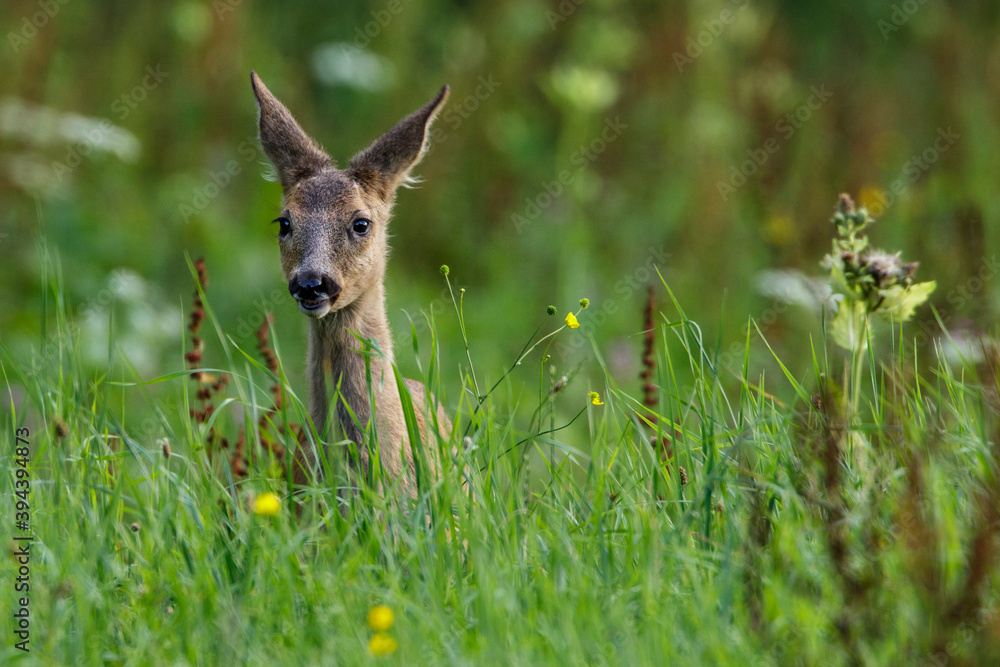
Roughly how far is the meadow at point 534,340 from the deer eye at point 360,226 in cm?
58

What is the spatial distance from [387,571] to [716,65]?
22.6 feet

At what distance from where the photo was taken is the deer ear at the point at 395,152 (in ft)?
15.7

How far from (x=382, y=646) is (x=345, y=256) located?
2280mm

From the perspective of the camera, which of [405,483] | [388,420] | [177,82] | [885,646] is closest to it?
[885,646]

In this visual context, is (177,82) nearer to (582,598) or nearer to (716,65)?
(716,65)

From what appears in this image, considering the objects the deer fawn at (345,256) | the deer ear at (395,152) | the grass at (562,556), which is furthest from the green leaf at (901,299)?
the deer ear at (395,152)

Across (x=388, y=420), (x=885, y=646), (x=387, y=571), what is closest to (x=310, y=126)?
(x=388, y=420)

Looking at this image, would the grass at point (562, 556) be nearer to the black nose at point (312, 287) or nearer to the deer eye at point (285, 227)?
the black nose at point (312, 287)

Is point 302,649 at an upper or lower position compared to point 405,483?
lower

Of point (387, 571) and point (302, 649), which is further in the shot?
point (387, 571)

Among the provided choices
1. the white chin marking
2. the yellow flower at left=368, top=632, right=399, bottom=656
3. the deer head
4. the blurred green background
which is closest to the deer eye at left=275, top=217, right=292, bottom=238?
the deer head

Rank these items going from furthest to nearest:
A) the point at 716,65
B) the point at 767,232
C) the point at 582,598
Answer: the point at 716,65, the point at 767,232, the point at 582,598

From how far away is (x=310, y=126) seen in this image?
9789mm

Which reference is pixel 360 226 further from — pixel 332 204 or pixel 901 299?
pixel 901 299
